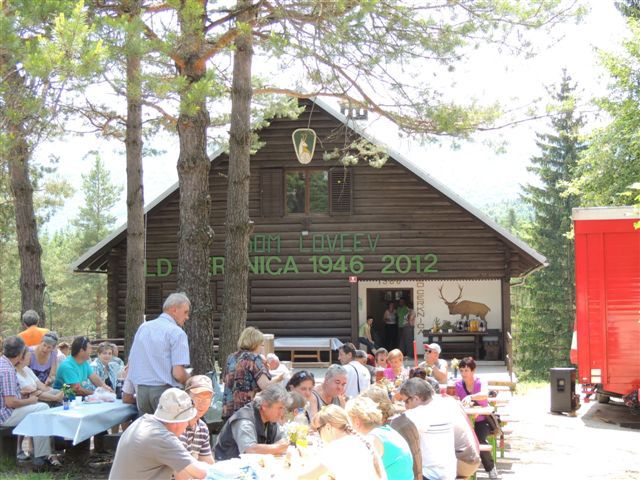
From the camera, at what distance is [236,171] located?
38.6 feet

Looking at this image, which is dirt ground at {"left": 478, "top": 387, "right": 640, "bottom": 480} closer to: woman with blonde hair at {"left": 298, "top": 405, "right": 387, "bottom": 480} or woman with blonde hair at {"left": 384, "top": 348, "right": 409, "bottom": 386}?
woman with blonde hair at {"left": 384, "top": 348, "right": 409, "bottom": 386}

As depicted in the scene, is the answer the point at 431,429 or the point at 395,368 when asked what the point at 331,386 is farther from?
the point at 395,368

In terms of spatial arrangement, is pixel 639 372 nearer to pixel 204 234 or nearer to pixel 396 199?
pixel 204 234

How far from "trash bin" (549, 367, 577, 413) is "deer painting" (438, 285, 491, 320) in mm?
8375

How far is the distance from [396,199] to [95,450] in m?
13.0

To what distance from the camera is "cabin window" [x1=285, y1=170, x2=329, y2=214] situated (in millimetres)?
22188

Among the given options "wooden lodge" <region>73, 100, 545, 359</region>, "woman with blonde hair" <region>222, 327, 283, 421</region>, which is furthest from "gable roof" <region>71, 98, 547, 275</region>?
"woman with blonde hair" <region>222, 327, 283, 421</region>

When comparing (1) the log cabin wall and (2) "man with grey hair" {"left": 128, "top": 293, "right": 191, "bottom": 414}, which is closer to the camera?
(2) "man with grey hair" {"left": 128, "top": 293, "right": 191, "bottom": 414}

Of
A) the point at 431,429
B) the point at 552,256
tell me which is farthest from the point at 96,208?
the point at 431,429

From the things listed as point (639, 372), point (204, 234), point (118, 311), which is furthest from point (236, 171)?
point (118, 311)

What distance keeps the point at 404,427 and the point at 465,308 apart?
731 inches

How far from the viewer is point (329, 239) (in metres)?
22.0

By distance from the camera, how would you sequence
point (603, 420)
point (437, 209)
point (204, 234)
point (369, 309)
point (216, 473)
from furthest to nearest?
point (369, 309) → point (437, 209) → point (603, 420) → point (204, 234) → point (216, 473)

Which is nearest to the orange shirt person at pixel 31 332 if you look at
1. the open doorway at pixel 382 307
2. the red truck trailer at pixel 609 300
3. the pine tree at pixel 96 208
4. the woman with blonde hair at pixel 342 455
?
the woman with blonde hair at pixel 342 455
